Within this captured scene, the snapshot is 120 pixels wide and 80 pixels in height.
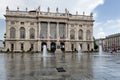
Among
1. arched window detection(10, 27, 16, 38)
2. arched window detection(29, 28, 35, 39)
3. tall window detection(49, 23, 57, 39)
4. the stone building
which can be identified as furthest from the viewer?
the stone building

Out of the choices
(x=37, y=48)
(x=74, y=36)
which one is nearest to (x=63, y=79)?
(x=37, y=48)

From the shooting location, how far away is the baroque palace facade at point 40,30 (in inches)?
3118

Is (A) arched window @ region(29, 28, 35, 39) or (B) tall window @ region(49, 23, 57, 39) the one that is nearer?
(A) arched window @ region(29, 28, 35, 39)

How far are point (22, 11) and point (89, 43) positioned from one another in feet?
102

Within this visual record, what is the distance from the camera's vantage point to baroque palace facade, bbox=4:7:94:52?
260ft

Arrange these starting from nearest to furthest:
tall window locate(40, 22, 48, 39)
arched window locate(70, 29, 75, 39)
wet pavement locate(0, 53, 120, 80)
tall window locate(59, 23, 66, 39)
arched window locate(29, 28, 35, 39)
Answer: wet pavement locate(0, 53, 120, 80) → arched window locate(29, 28, 35, 39) → tall window locate(40, 22, 48, 39) → tall window locate(59, 23, 66, 39) → arched window locate(70, 29, 75, 39)

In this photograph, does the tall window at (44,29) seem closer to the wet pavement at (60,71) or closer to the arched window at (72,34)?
the arched window at (72,34)

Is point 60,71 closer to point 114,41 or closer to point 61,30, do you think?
point 61,30

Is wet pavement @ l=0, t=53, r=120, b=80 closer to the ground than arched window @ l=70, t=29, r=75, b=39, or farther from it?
closer to the ground

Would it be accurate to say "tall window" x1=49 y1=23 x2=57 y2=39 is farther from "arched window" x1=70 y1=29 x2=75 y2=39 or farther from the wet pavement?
the wet pavement

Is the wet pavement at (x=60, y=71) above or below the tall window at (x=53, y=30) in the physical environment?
below

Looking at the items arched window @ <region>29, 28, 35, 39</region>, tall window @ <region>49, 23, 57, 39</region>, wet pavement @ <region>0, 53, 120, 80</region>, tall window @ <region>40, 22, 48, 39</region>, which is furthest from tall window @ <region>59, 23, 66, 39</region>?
wet pavement @ <region>0, 53, 120, 80</region>

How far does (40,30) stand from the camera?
8106cm

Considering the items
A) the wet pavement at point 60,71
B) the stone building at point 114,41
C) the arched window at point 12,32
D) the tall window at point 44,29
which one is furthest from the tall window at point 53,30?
the wet pavement at point 60,71
